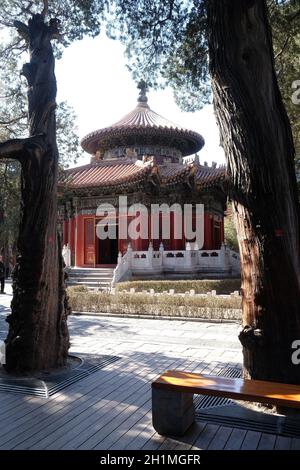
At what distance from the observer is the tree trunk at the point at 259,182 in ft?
14.2

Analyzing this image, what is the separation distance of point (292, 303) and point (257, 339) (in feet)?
1.74

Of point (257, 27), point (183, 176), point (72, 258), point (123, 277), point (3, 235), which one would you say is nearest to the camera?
point (257, 27)

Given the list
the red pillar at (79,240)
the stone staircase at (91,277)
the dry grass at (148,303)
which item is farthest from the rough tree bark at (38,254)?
the red pillar at (79,240)

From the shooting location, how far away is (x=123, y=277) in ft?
58.1

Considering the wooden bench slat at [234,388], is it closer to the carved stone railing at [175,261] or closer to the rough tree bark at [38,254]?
the rough tree bark at [38,254]

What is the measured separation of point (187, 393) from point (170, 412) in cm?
24

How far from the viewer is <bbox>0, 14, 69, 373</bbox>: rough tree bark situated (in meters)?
5.70

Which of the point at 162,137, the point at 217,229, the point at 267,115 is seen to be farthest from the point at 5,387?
the point at 162,137

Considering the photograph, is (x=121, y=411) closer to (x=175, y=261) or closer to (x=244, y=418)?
(x=244, y=418)

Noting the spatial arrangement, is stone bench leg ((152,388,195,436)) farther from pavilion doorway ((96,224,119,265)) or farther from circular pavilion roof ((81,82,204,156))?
circular pavilion roof ((81,82,204,156))

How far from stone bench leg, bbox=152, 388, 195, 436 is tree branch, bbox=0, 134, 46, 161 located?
12.2 ft

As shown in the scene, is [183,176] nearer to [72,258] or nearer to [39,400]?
[72,258]

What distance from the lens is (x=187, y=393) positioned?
3.87 m

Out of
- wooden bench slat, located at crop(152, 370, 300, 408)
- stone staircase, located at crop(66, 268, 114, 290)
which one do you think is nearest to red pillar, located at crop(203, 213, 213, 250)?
stone staircase, located at crop(66, 268, 114, 290)
